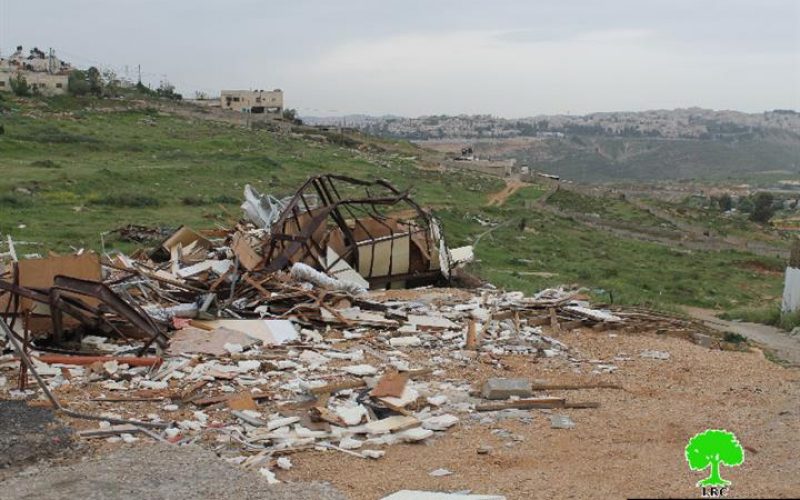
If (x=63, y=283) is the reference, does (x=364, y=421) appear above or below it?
below

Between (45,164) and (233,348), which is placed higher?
(45,164)

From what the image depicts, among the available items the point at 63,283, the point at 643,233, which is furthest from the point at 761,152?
the point at 63,283

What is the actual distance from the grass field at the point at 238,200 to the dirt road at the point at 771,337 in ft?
5.74

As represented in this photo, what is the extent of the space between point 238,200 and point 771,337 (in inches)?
702

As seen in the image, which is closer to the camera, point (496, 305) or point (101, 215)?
point (496, 305)

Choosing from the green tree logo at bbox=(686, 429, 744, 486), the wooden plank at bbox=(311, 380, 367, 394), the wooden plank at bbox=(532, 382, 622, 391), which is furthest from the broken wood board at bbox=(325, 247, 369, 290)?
the green tree logo at bbox=(686, 429, 744, 486)

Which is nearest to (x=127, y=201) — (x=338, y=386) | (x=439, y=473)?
(x=338, y=386)

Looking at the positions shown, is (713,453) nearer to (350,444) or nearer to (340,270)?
(350,444)

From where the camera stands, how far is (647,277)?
1022 inches

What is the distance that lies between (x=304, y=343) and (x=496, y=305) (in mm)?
3248

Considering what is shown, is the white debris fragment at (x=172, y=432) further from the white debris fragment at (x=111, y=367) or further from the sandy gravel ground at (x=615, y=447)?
the white debris fragment at (x=111, y=367)

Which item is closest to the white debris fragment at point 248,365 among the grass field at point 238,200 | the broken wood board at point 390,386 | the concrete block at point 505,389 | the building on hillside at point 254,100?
the broken wood board at point 390,386

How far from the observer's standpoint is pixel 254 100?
88.9 metres

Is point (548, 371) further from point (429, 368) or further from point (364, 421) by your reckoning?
point (364, 421)
